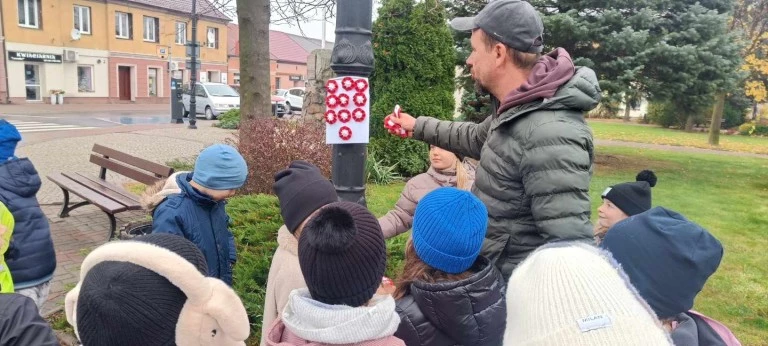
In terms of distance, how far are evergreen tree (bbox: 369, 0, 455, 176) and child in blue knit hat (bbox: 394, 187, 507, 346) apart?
721cm

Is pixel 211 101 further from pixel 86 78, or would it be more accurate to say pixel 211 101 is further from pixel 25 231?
pixel 25 231

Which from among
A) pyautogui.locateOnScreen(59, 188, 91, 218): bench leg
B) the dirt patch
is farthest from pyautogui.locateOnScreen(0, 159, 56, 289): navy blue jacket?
the dirt patch

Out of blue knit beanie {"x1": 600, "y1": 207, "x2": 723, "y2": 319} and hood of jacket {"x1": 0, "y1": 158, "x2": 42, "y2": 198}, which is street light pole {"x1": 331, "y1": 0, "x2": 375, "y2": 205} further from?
hood of jacket {"x1": 0, "y1": 158, "x2": 42, "y2": 198}

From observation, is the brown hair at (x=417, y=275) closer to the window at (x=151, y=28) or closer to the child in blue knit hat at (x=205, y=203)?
the child in blue knit hat at (x=205, y=203)

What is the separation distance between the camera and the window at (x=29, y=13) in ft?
104

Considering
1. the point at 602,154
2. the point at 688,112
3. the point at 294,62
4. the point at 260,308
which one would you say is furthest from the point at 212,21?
the point at 260,308

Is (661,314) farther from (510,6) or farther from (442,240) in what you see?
(510,6)

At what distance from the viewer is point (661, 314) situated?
65.4 inches

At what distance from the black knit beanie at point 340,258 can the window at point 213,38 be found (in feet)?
146

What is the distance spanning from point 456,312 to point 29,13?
3784 centimetres

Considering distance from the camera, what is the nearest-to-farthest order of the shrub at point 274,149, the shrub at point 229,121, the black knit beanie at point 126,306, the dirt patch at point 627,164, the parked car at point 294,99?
the black knit beanie at point 126,306 → the shrub at point 274,149 → the dirt patch at point 627,164 → the shrub at point 229,121 → the parked car at point 294,99

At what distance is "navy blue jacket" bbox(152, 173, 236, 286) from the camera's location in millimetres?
2893

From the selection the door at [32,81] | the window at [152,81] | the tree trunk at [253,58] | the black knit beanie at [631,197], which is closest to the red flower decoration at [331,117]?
the black knit beanie at [631,197]

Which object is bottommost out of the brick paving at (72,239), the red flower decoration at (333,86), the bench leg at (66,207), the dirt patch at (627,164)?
the brick paving at (72,239)
